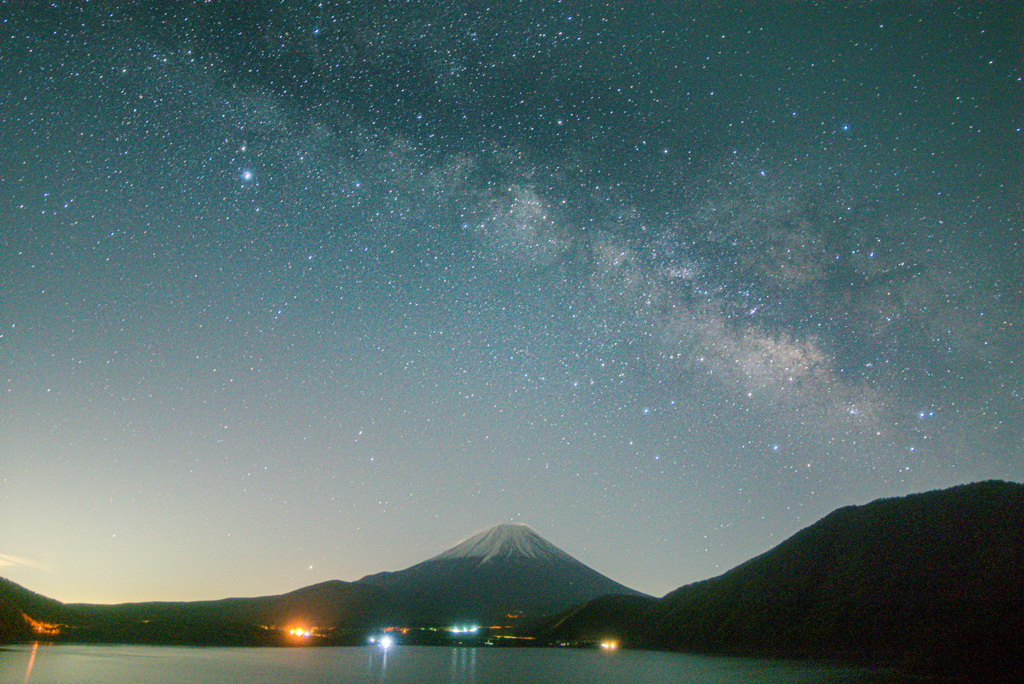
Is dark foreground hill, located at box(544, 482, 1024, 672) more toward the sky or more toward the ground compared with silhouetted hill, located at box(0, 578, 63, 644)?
more toward the sky

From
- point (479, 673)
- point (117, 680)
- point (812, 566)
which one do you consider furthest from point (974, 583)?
point (117, 680)

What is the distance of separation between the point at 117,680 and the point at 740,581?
109 m

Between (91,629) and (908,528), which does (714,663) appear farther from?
(91,629)

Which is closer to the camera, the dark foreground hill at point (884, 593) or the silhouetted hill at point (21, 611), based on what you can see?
the dark foreground hill at point (884, 593)

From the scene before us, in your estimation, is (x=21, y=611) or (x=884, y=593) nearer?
(x=884, y=593)

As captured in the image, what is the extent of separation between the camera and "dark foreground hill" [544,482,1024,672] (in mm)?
79375

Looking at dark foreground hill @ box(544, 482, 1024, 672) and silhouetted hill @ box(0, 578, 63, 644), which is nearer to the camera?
dark foreground hill @ box(544, 482, 1024, 672)

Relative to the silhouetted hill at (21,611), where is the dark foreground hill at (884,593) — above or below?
above

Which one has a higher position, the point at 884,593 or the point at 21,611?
the point at 884,593

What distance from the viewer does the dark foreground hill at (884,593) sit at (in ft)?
260

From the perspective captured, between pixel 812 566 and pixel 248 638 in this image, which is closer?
pixel 812 566

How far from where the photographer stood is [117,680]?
162ft

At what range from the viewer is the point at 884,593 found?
9606 centimetres

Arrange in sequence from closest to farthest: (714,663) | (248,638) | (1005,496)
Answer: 1. (714,663)
2. (1005,496)
3. (248,638)
